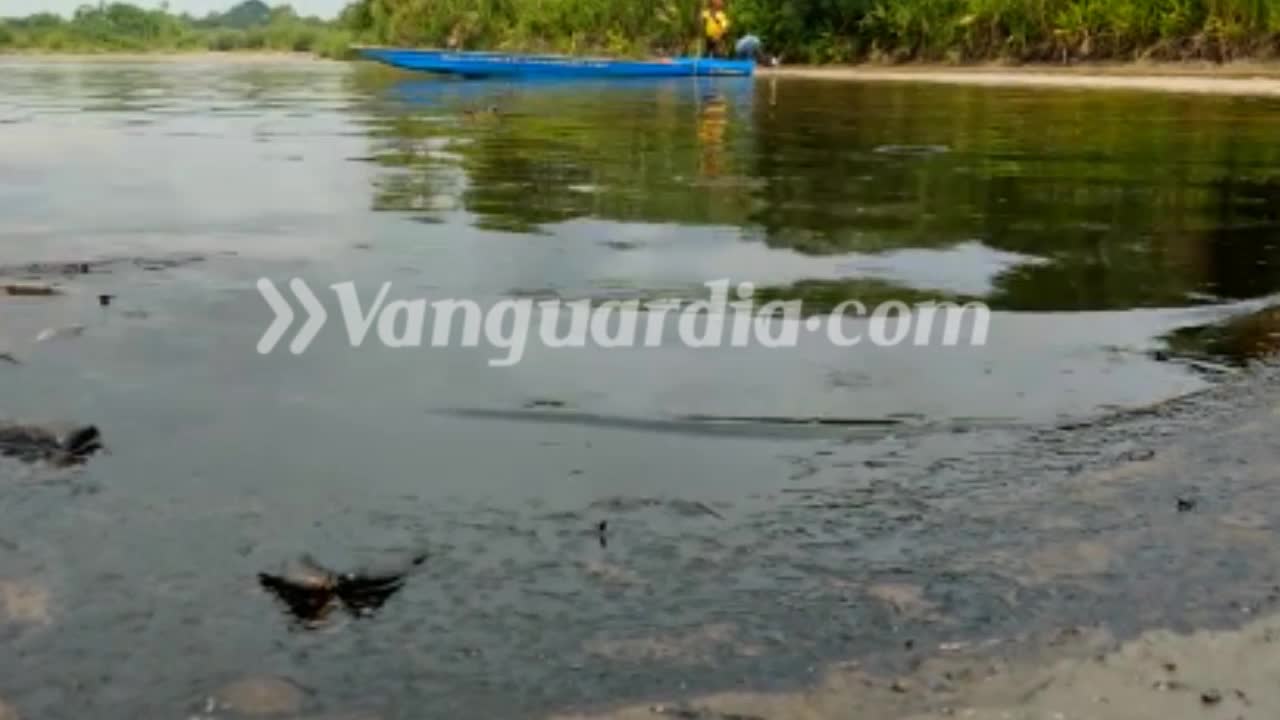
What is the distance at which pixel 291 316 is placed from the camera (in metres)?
6.44

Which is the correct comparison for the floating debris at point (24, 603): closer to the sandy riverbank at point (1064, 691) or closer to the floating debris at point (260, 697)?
the floating debris at point (260, 697)

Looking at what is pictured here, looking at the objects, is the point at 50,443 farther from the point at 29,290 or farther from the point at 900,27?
the point at 900,27

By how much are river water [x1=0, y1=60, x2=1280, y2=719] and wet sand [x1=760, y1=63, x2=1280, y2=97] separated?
17.2m

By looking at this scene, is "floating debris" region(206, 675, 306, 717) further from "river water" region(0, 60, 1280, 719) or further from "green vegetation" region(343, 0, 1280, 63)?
"green vegetation" region(343, 0, 1280, 63)

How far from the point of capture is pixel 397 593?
3.44 m

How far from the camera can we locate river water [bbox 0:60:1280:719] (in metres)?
3.18

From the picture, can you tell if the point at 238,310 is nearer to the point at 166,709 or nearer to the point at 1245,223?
the point at 166,709

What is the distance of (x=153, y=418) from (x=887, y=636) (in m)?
2.83

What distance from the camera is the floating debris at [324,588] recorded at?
3.35m

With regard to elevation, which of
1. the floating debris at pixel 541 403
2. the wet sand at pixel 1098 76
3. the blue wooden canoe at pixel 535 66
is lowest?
the floating debris at pixel 541 403

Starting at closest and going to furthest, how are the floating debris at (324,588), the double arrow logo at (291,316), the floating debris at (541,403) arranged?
1. the floating debris at (324,588)
2. the floating debris at (541,403)
3. the double arrow logo at (291,316)

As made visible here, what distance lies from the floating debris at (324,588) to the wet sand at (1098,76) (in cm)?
2453

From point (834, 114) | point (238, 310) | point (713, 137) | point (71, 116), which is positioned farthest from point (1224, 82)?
point (238, 310)

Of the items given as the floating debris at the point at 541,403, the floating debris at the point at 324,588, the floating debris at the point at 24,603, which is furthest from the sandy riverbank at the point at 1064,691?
the floating debris at the point at 541,403
